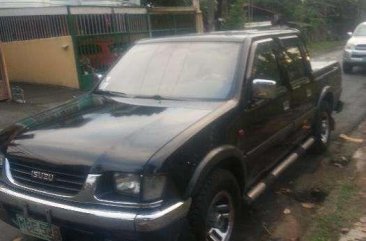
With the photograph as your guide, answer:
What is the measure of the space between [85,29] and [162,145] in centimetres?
1163

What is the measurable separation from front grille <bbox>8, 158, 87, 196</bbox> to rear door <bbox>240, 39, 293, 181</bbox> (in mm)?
1546

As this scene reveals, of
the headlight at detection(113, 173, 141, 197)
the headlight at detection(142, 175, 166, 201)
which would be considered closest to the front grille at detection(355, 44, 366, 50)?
the headlight at detection(142, 175, 166, 201)

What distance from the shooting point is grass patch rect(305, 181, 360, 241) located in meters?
4.26

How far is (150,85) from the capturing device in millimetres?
4562

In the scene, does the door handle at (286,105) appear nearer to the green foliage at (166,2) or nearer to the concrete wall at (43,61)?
the concrete wall at (43,61)

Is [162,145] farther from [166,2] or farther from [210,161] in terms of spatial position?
[166,2]

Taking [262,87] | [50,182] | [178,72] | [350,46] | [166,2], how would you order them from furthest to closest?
1. [166,2]
2. [350,46]
3. [178,72]
4. [262,87]
5. [50,182]

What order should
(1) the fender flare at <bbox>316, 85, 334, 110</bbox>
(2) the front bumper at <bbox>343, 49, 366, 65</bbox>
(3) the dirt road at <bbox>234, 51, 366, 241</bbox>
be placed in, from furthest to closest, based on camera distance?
1. (2) the front bumper at <bbox>343, 49, 366, 65</bbox>
2. (1) the fender flare at <bbox>316, 85, 334, 110</bbox>
3. (3) the dirt road at <bbox>234, 51, 366, 241</bbox>

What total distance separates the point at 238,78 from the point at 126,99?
3.51 feet

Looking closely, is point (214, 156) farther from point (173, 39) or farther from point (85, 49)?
point (85, 49)

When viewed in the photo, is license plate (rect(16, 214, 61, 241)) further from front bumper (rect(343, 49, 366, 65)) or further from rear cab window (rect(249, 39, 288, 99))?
front bumper (rect(343, 49, 366, 65))

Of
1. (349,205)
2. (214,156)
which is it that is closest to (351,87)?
(349,205)

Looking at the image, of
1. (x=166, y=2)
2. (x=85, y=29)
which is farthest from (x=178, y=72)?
(x=166, y=2)

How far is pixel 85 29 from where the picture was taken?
46.5 feet
